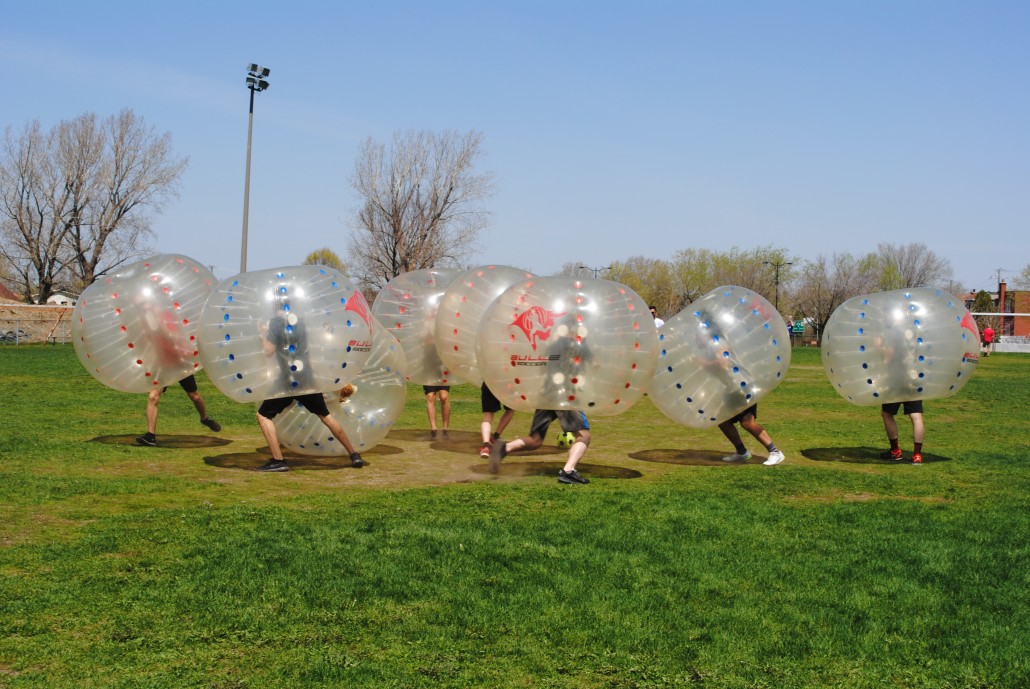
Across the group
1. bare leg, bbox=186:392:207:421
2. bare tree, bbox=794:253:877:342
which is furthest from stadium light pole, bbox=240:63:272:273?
bare tree, bbox=794:253:877:342

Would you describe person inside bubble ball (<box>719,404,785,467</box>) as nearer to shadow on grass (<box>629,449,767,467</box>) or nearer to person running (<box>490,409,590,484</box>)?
shadow on grass (<box>629,449,767,467</box>)

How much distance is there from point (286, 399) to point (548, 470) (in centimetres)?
306

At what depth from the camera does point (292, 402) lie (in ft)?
34.7

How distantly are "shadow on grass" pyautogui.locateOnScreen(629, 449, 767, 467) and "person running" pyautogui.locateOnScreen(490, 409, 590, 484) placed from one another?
2263 mm

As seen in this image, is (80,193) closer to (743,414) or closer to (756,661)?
(743,414)

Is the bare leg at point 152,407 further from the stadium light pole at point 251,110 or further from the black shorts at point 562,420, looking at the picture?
the stadium light pole at point 251,110

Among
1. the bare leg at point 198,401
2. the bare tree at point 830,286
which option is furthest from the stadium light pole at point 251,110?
the bare tree at point 830,286

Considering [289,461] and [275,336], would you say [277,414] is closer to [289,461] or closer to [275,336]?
[289,461]

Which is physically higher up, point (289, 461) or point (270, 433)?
point (270, 433)

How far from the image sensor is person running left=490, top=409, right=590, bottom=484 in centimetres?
998

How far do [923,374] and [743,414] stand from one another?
91.6 inches

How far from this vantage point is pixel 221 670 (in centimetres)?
499

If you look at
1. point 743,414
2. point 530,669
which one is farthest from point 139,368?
point 530,669

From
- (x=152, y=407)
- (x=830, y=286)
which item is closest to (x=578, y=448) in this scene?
(x=152, y=407)
